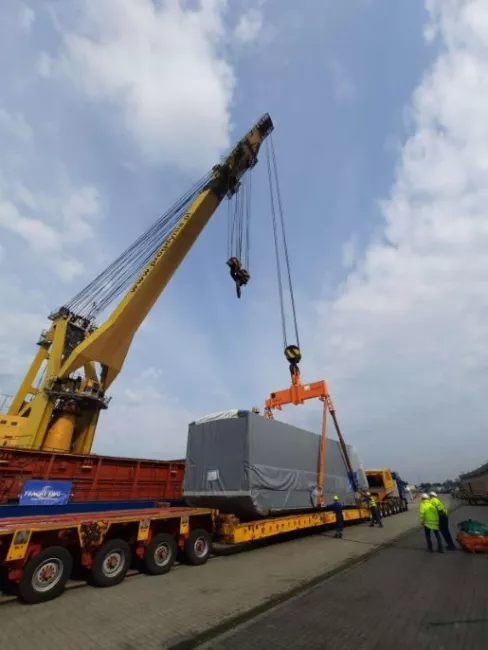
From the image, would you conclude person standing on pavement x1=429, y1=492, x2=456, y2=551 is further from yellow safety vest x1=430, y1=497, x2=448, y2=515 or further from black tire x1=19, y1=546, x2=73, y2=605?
black tire x1=19, y1=546, x2=73, y2=605

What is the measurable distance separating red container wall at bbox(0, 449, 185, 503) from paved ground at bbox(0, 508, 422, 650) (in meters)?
5.81

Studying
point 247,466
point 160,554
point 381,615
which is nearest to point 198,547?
point 160,554

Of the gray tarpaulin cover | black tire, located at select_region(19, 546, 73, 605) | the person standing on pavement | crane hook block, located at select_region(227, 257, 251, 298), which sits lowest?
black tire, located at select_region(19, 546, 73, 605)

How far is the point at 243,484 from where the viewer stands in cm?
878

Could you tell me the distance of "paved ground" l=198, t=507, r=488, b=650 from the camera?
4160 mm

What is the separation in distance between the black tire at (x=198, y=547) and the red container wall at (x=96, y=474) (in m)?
5.67

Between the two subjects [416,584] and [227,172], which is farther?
[227,172]

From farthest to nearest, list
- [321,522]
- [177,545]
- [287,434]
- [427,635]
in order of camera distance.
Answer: [321,522], [287,434], [177,545], [427,635]

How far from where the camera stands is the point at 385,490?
2034 centimetres

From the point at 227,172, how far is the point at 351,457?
14703 mm

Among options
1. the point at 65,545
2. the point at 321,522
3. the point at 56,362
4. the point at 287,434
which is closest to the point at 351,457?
the point at 321,522

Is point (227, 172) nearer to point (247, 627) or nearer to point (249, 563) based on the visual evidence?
point (249, 563)

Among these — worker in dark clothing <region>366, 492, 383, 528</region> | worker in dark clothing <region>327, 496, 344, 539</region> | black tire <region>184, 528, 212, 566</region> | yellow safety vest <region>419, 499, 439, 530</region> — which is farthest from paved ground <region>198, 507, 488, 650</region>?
worker in dark clothing <region>366, 492, 383, 528</region>

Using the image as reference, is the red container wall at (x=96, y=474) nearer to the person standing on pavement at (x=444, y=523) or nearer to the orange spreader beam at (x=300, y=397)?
the orange spreader beam at (x=300, y=397)
